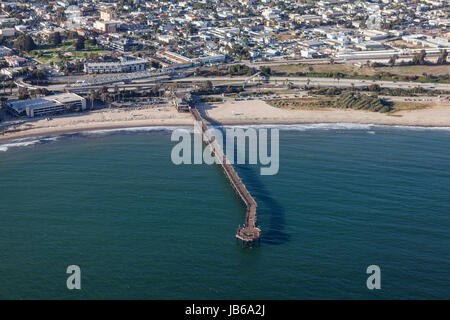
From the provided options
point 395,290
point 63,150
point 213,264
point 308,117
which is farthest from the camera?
point 308,117

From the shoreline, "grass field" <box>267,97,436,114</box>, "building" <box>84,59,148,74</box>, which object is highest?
"building" <box>84,59,148,74</box>

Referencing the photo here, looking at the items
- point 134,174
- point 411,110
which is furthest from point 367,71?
point 134,174

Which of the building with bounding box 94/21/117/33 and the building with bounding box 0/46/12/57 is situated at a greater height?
the building with bounding box 94/21/117/33

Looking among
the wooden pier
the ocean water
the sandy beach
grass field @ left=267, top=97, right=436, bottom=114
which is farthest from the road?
the ocean water

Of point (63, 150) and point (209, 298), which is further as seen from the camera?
point (63, 150)

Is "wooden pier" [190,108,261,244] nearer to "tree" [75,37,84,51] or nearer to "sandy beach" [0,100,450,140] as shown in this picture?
Answer: "sandy beach" [0,100,450,140]
